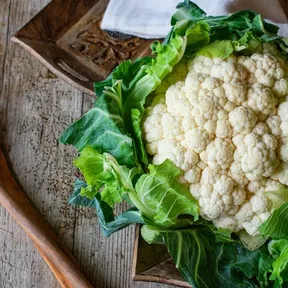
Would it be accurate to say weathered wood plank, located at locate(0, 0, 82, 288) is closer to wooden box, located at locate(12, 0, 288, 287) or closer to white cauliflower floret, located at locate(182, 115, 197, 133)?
wooden box, located at locate(12, 0, 288, 287)

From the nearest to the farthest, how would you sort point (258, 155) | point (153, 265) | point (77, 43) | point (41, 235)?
1. point (258, 155)
2. point (153, 265)
3. point (41, 235)
4. point (77, 43)

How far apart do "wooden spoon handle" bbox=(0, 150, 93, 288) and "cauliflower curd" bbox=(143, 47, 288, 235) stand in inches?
11.8

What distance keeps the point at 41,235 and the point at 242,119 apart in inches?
17.9

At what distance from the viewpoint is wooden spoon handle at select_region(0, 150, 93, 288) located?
3.29 feet

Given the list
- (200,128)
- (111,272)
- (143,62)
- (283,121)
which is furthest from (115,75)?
(111,272)

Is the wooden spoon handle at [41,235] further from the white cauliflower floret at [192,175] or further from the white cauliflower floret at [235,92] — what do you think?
the white cauliflower floret at [235,92]

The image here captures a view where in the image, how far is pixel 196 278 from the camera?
2.79 feet

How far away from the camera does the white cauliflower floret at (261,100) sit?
0.82 metres

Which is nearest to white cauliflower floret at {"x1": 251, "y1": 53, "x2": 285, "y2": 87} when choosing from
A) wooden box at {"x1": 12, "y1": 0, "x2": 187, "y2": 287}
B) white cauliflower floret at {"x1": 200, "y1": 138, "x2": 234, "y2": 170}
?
white cauliflower floret at {"x1": 200, "y1": 138, "x2": 234, "y2": 170}

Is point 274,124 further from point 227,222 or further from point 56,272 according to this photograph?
point 56,272

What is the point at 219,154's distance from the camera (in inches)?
31.8

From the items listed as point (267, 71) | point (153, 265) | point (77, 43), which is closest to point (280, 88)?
point (267, 71)

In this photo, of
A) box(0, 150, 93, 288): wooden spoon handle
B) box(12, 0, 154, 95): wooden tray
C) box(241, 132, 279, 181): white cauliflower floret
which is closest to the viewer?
box(241, 132, 279, 181): white cauliflower floret

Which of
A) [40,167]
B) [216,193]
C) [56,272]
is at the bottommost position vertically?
[56,272]
